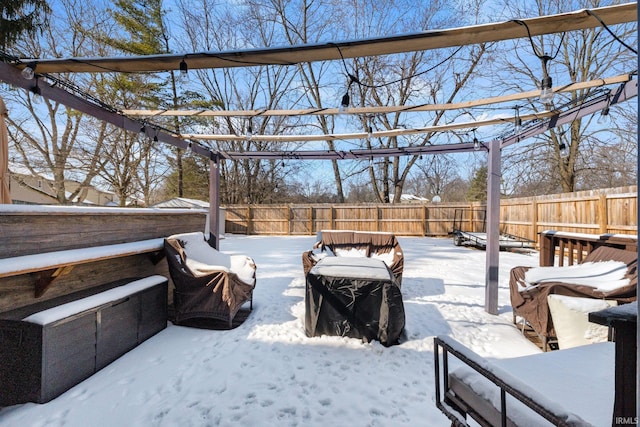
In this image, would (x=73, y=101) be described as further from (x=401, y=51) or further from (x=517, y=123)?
(x=517, y=123)

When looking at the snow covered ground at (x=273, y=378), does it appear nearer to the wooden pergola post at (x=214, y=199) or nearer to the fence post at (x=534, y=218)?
the wooden pergola post at (x=214, y=199)

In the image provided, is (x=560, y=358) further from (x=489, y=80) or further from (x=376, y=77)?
(x=376, y=77)

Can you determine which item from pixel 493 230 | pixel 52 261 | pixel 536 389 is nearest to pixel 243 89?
pixel 493 230

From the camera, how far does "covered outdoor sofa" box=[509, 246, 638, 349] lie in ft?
8.12

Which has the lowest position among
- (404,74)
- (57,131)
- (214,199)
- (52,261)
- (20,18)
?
(52,261)

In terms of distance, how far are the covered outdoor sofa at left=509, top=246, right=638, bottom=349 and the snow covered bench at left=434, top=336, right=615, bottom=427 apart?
1.50 metres

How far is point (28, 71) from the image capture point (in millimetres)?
2457

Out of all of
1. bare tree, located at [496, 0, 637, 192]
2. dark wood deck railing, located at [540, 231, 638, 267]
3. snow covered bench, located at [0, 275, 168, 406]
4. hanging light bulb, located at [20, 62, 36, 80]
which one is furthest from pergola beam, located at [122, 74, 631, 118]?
bare tree, located at [496, 0, 637, 192]

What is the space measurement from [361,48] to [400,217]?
12153 millimetres

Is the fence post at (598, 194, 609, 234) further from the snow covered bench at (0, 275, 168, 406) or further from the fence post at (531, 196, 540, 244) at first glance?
the snow covered bench at (0, 275, 168, 406)

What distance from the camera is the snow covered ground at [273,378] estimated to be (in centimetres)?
196

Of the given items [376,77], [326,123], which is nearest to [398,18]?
[376,77]

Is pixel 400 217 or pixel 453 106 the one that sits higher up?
pixel 453 106

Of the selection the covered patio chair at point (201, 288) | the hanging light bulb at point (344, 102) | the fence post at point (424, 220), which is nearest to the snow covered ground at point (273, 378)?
the covered patio chair at point (201, 288)
